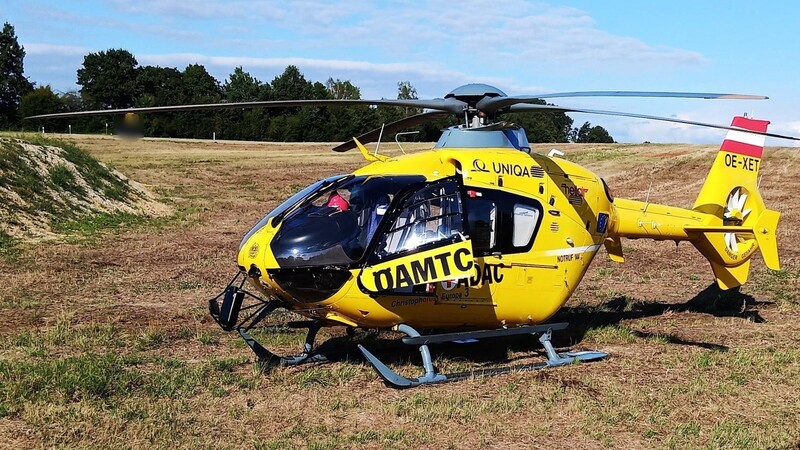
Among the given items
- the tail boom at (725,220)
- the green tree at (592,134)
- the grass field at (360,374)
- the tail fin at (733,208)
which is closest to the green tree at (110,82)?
the grass field at (360,374)

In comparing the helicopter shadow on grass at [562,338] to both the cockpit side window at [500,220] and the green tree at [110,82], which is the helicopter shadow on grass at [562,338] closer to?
the cockpit side window at [500,220]

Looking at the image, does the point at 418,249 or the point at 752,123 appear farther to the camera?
the point at 752,123

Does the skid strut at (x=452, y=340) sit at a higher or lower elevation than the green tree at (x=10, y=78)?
lower

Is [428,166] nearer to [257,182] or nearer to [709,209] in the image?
[709,209]

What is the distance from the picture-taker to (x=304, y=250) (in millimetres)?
7754

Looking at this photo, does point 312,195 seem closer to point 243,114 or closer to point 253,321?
point 253,321

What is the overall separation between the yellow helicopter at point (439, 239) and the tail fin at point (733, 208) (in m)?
2.28

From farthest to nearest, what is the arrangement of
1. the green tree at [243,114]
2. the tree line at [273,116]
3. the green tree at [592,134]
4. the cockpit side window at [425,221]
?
1. the green tree at [592,134]
2. the green tree at [243,114]
3. the tree line at [273,116]
4. the cockpit side window at [425,221]

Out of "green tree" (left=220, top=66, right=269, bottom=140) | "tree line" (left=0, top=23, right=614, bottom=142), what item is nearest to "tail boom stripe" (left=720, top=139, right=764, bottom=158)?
"tree line" (left=0, top=23, right=614, bottom=142)

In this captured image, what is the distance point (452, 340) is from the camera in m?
8.62

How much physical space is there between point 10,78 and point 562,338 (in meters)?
66.0

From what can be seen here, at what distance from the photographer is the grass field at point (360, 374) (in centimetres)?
679

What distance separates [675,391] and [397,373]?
306 centimetres

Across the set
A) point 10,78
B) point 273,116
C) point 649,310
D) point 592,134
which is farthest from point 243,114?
point 649,310
